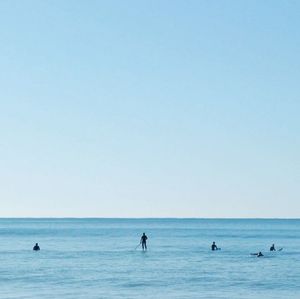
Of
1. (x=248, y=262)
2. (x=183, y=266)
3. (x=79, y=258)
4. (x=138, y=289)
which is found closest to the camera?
(x=138, y=289)

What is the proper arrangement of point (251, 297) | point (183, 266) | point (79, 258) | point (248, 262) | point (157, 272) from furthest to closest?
point (79, 258) → point (248, 262) → point (183, 266) → point (157, 272) → point (251, 297)

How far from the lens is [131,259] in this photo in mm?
62719

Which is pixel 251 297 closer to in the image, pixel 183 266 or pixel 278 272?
pixel 278 272

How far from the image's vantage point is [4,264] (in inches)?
2238

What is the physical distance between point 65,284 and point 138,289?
5.29m

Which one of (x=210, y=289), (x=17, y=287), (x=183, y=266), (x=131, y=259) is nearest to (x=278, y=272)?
(x=183, y=266)

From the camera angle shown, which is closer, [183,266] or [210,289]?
[210,289]

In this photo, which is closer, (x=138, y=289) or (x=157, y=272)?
(x=138, y=289)

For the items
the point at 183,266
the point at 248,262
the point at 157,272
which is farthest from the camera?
the point at 248,262

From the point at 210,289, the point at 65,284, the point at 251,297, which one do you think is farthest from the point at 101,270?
the point at 251,297

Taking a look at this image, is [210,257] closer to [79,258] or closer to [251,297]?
[79,258]

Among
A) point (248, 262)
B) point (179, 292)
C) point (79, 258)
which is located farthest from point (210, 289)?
point (79, 258)

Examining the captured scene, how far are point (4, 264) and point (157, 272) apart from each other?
1524 cm

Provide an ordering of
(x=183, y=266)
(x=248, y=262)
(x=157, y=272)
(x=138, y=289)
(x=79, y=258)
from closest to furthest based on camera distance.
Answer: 1. (x=138, y=289)
2. (x=157, y=272)
3. (x=183, y=266)
4. (x=248, y=262)
5. (x=79, y=258)
